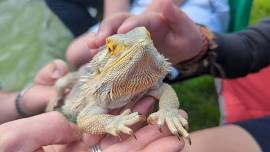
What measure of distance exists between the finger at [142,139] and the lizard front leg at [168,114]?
0.02 metres

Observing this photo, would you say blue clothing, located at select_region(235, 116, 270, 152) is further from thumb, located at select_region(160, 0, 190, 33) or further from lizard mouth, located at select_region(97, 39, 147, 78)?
lizard mouth, located at select_region(97, 39, 147, 78)

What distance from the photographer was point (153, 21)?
1.51 metres

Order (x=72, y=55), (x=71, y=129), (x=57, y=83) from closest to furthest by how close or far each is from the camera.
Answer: (x=71, y=129) < (x=57, y=83) < (x=72, y=55)

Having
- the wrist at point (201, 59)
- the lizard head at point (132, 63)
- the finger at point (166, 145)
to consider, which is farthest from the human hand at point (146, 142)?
the wrist at point (201, 59)

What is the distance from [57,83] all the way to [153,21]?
548 millimetres

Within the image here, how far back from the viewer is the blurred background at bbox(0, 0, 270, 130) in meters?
2.16

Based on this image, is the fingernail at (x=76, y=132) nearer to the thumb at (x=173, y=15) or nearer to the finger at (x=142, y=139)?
the finger at (x=142, y=139)

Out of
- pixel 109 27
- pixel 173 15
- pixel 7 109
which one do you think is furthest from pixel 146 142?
pixel 7 109

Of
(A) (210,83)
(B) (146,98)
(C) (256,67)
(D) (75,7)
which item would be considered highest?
(B) (146,98)

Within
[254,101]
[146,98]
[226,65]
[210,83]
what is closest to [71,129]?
[146,98]

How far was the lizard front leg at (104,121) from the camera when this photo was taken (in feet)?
3.50

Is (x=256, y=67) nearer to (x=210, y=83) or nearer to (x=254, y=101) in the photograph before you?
(x=254, y=101)

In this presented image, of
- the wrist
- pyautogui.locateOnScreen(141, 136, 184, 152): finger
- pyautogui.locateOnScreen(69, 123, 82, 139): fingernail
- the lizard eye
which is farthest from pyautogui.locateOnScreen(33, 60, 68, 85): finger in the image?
pyautogui.locateOnScreen(141, 136, 184, 152): finger

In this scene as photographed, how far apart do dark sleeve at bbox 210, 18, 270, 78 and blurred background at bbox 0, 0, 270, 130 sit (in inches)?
10.5
